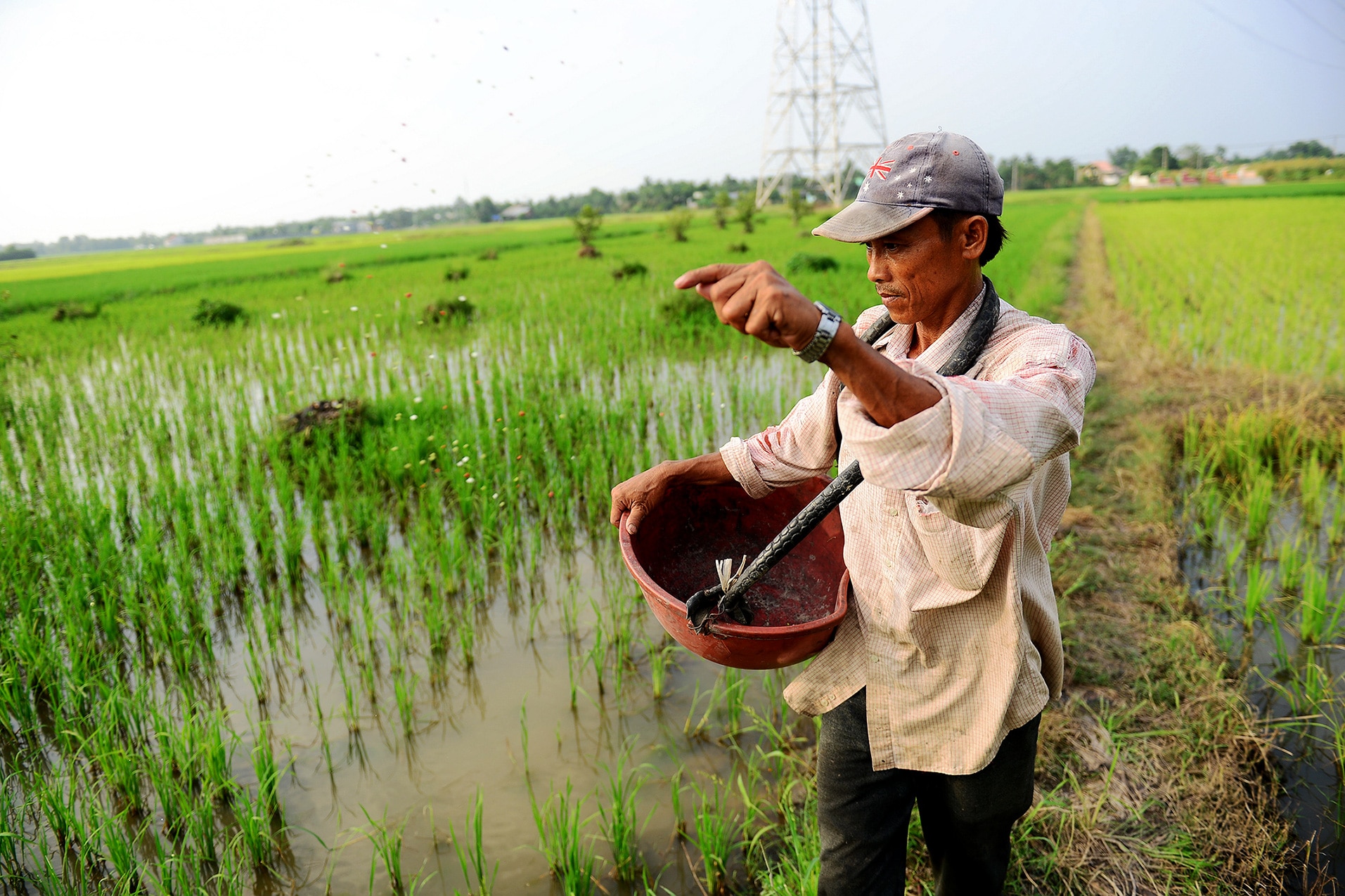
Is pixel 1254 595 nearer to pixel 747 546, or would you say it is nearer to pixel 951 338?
pixel 747 546

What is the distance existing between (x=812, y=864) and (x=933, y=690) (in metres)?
0.63

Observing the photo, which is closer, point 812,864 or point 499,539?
point 812,864

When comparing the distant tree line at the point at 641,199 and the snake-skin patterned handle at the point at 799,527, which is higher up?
the distant tree line at the point at 641,199

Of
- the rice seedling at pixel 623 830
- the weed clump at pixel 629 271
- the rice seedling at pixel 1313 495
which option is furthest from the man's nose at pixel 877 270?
the weed clump at pixel 629 271

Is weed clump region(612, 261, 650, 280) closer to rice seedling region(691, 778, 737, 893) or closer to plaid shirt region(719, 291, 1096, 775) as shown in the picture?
rice seedling region(691, 778, 737, 893)

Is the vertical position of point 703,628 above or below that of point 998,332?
below

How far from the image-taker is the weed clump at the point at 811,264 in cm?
997

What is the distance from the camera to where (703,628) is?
1.12 metres

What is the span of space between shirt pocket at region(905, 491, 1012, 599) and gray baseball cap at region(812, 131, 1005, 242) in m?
0.39

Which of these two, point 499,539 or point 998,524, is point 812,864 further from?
point 499,539

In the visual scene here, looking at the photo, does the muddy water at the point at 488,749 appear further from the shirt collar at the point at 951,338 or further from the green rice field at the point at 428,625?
the shirt collar at the point at 951,338

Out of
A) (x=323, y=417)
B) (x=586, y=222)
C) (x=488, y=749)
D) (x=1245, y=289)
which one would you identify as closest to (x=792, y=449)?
(x=488, y=749)

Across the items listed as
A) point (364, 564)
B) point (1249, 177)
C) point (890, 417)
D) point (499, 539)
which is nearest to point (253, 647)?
point (364, 564)

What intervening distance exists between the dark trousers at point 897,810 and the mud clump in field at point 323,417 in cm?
386
